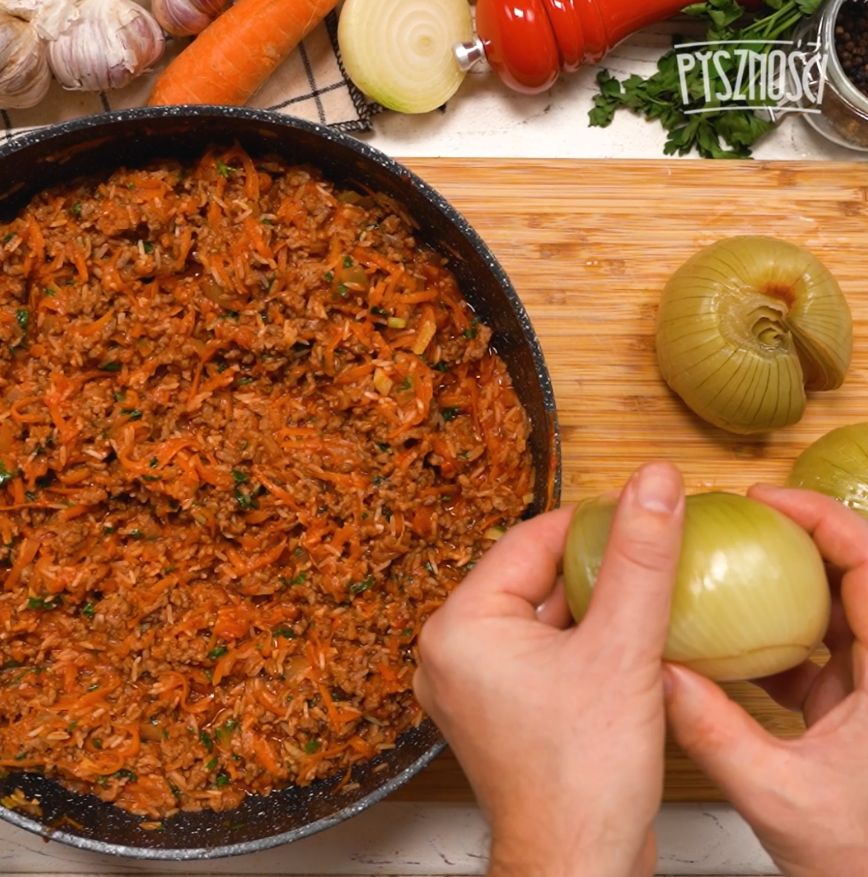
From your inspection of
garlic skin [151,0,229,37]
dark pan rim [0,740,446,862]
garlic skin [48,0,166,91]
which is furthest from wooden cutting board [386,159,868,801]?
garlic skin [48,0,166,91]

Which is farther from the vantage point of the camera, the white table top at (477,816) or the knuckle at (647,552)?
the white table top at (477,816)

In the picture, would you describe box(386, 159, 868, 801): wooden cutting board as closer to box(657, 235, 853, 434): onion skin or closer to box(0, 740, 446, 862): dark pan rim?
box(657, 235, 853, 434): onion skin

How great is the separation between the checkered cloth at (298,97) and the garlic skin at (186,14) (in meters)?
0.15

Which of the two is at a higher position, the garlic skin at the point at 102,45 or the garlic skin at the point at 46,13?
the garlic skin at the point at 46,13

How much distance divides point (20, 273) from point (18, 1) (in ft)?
3.12

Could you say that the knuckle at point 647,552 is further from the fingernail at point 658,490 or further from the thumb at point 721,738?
the thumb at point 721,738

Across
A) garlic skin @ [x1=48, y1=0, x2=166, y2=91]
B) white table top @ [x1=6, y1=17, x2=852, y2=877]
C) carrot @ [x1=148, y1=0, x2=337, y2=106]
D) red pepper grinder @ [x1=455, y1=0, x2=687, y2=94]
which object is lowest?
white table top @ [x1=6, y1=17, x2=852, y2=877]

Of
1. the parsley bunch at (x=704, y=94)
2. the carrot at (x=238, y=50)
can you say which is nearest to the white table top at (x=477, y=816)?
the parsley bunch at (x=704, y=94)

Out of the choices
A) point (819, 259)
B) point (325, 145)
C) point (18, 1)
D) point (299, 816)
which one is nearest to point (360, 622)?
point (299, 816)

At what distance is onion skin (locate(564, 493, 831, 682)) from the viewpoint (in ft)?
5.91

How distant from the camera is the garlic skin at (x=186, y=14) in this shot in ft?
9.68

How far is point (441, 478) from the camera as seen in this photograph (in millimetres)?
2629

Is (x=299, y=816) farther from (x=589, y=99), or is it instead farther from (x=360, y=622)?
(x=589, y=99)

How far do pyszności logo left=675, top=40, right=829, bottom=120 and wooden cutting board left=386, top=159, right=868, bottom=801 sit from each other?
0.22m
